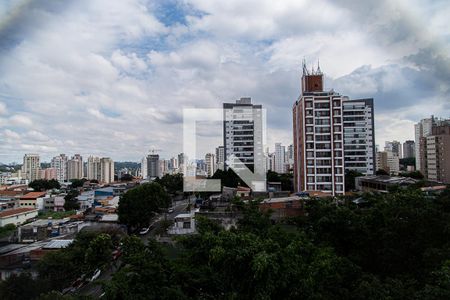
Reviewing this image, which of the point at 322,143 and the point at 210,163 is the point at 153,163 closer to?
the point at 210,163

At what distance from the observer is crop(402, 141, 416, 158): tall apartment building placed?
134 ft

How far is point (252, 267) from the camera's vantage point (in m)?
2.53

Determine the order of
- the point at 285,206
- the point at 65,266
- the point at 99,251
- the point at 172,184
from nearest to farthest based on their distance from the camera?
1. the point at 99,251
2. the point at 65,266
3. the point at 285,206
4. the point at 172,184

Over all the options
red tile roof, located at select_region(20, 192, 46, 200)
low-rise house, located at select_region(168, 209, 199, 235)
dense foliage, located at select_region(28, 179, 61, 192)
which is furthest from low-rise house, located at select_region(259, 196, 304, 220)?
dense foliage, located at select_region(28, 179, 61, 192)

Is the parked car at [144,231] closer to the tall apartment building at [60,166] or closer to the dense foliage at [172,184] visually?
the dense foliage at [172,184]

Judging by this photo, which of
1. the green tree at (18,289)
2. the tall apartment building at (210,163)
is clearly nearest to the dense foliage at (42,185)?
the tall apartment building at (210,163)

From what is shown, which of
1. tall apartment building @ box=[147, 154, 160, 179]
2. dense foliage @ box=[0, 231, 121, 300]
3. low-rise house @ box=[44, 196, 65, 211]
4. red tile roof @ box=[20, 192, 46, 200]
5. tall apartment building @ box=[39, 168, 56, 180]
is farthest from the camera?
tall apartment building @ box=[147, 154, 160, 179]

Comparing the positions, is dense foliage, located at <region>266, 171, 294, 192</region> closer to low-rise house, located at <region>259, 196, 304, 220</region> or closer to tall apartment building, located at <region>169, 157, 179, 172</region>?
low-rise house, located at <region>259, 196, 304, 220</region>

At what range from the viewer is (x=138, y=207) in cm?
1161

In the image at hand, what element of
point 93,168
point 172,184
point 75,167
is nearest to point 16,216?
point 172,184

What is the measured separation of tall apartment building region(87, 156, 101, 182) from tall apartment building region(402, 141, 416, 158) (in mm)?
41462

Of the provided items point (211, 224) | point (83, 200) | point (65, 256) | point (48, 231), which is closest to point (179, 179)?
point (83, 200)

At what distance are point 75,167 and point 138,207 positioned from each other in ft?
98.9

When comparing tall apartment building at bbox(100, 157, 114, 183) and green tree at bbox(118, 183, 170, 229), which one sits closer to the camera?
green tree at bbox(118, 183, 170, 229)
